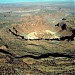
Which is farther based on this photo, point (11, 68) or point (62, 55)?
point (62, 55)

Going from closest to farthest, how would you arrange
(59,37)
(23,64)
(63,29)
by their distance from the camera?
(23,64)
(59,37)
(63,29)

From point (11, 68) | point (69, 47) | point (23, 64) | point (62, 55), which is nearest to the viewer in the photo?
point (11, 68)

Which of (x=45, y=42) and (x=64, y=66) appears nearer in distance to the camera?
(x=64, y=66)

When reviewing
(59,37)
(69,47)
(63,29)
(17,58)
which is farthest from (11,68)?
(63,29)

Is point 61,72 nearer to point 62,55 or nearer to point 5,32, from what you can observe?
point 62,55

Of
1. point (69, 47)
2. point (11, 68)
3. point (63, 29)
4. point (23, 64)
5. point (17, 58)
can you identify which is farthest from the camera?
point (63, 29)

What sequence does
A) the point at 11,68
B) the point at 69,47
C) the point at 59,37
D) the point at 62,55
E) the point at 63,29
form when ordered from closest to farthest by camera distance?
the point at 11,68, the point at 62,55, the point at 69,47, the point at 59,37, the point at 63,29

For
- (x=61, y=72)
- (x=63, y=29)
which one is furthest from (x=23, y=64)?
(x=63, y=29)

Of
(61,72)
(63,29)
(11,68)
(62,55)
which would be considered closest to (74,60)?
(62,55)

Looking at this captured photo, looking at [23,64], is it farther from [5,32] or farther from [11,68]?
[5,32]
